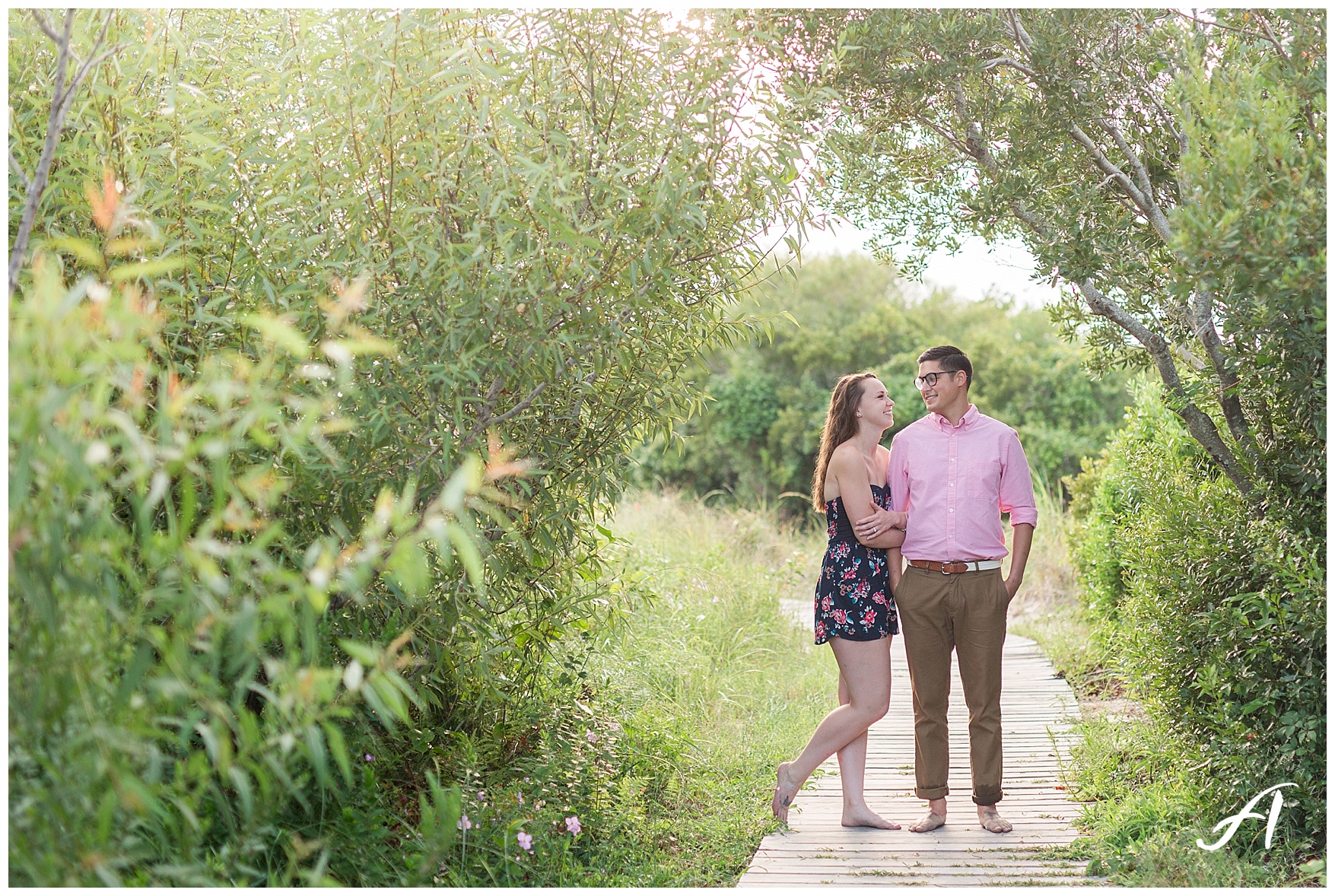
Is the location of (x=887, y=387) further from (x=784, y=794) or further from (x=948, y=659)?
(x=784, y=794)

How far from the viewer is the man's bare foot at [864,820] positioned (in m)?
3.81

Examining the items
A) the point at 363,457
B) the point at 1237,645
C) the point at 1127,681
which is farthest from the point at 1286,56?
the point at 363,457

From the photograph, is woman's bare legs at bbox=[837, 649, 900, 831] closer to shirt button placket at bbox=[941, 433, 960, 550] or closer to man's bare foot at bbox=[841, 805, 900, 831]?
man's bare foot at bbox=[841, 805, 900, 831]

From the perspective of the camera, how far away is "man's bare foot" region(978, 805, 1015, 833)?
3688 mm

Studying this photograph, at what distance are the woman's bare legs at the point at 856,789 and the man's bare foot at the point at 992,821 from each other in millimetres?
307

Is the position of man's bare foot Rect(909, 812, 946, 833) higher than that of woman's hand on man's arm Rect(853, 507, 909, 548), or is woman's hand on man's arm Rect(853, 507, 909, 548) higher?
woman's hand on man's arm Rect(853, 507, 909, 548)

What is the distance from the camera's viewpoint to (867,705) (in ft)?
12.3

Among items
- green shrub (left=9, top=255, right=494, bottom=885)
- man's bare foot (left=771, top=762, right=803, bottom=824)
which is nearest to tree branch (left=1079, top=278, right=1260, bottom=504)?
man's bare foot (left=771, top=762, right=803, bottom=824)

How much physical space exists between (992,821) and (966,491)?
1200 millimetres

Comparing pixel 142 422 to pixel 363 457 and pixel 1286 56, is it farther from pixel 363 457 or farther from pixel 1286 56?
pixel 1286 56

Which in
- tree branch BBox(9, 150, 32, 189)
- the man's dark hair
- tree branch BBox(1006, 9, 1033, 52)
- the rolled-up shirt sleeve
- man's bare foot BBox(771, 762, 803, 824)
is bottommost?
man's bare foot BBox(771, 762, 803, 824)

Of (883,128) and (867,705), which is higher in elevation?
(883,128)

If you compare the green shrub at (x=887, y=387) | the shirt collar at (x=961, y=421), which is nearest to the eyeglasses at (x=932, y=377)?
the shirt collar at (x=961, y=421)

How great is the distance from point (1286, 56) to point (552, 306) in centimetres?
233
